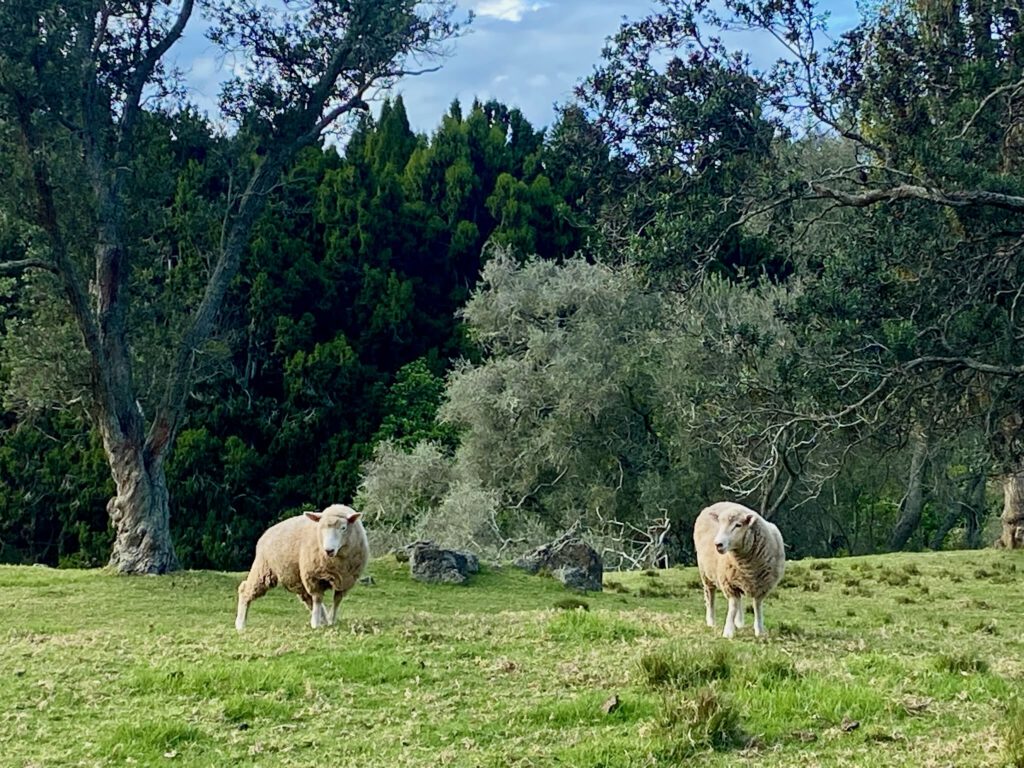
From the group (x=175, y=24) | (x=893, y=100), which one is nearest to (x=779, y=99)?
(x=893, y=100)

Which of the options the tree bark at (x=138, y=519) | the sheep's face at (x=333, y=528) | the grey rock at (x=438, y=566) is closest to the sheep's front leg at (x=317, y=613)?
the sheep's face at (x=333, y=528)

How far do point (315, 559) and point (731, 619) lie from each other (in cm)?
444

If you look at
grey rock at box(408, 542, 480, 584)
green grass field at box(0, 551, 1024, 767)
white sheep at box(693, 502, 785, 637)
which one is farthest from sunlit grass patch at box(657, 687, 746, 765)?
grey rock at box(408, 542, 480, 584)

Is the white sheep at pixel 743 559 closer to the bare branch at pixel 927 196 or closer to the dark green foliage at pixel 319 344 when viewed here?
the bare branch at pixel 927 196

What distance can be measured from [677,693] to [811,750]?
1.03 m

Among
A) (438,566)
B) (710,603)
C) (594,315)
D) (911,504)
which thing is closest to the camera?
(710,603)

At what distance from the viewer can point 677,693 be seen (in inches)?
294

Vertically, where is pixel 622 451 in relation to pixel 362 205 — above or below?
below

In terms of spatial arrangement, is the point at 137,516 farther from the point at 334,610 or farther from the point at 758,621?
the point at 758,621

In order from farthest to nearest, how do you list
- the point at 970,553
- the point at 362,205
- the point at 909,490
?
the point at 362,205
the point at 909,490
the point at 970,553

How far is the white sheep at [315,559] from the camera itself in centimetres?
1228

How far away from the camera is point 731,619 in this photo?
37.0 feet

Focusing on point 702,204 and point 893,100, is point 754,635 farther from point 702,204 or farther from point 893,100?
point 893,100

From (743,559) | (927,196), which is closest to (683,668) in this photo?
(743,559)
